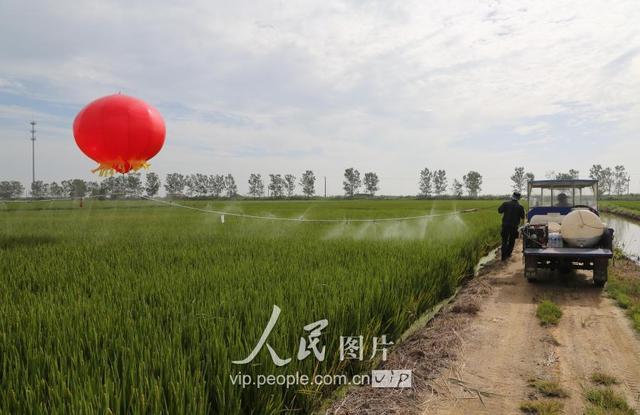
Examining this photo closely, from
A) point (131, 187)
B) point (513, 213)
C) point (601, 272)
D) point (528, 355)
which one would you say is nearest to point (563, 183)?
point (513, 213)

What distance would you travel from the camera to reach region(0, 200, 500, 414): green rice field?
2.20 meters

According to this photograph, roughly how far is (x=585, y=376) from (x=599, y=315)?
2305mm

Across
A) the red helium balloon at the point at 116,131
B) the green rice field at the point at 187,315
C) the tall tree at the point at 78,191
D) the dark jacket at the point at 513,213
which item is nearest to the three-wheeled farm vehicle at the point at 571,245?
the dark jacket at the point at 513,213

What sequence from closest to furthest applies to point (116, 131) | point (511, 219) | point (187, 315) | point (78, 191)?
point (187, 315) < point (116, 131) < point (511, 219) < point (78, 191)

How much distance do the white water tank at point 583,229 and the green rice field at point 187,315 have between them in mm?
2030

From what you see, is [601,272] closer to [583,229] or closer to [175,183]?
[583,229]

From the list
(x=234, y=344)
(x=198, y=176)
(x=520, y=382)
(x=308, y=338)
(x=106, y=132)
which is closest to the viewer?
(x=234, y=344)

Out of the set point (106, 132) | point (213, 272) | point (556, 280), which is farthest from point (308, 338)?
point (556, 280)

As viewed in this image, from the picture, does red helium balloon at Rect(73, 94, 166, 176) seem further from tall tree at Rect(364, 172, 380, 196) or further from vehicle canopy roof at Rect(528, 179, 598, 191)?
tall tree at Rect(364, 172, 380, 196)

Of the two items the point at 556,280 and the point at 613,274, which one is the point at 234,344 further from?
the point at 613,274

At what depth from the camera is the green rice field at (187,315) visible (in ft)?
7.21

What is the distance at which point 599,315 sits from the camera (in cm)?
554

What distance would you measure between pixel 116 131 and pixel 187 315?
509 cm

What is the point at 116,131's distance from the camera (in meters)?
7.26
